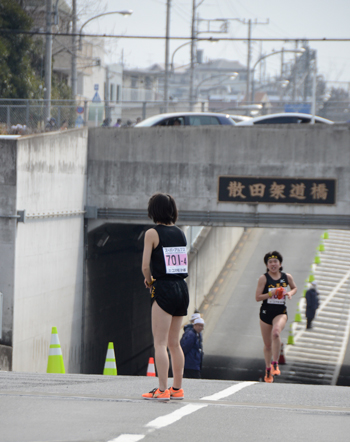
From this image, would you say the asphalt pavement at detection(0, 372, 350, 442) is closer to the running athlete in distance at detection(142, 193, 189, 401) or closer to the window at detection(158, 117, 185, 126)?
the running athlete in distance at detection(142, 193, 189, 401)

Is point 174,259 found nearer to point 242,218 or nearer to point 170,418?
point 170,418

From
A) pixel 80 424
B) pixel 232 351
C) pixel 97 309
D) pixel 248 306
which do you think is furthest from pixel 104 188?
pixel 80 424

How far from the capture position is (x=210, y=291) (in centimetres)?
3088

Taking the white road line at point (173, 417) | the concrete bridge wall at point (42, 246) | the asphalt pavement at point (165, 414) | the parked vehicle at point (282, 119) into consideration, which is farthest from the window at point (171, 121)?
the white road line at point (173, 417)

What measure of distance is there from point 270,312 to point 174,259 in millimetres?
4436

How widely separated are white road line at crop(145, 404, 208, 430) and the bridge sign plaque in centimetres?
1333

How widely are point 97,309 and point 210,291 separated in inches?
446

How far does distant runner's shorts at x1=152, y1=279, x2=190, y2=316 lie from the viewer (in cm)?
607

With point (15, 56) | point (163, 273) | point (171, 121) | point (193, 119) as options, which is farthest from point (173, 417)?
point (15, 56)

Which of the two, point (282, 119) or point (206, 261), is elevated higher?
point (282, 119)

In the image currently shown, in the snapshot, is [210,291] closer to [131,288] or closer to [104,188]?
[131,288]

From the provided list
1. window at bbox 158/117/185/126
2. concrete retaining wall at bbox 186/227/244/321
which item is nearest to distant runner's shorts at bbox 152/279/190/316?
window at bbox 158/117/185/126

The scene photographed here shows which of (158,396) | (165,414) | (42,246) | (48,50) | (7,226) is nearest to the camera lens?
(165,414)

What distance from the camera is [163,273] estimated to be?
609cm
